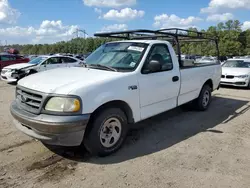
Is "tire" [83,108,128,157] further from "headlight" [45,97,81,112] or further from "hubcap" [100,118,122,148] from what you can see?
"headlight" [45,97,81,112]

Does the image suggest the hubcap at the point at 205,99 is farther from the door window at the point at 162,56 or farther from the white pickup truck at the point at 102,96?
the door window at the point at 162,56

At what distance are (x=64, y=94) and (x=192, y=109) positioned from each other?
14.5 ft

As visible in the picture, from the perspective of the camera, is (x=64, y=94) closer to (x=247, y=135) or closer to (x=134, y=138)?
(x=134, y=138)

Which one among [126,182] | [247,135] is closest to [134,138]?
[126,182]

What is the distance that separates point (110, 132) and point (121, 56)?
1455 mm

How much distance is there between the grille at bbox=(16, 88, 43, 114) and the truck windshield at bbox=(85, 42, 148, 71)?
4.67 feet

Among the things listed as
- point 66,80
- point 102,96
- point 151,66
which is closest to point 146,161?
point 102,96

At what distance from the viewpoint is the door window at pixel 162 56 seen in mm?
4324

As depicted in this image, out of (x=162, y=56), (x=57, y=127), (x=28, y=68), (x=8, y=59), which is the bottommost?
(x=57, y=127)

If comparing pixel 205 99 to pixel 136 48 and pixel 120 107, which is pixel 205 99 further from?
pixel 120 107

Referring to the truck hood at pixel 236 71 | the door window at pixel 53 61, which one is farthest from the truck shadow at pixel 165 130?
the door window at pixel 53 61

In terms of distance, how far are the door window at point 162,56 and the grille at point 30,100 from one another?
6.66 feet

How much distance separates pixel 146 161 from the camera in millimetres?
3510

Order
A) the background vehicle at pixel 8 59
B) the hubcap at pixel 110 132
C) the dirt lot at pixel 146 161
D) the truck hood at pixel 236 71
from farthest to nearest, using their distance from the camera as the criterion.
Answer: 1. the background vehicle at pixel 8 59
2. the truck hood at pixel 236 71
3. the hubcap at pixel 110 132
4. the dirt lot at pixel 146 161
